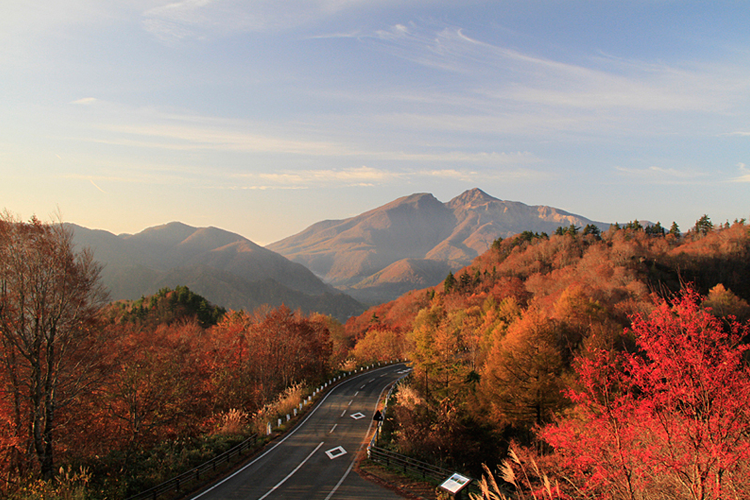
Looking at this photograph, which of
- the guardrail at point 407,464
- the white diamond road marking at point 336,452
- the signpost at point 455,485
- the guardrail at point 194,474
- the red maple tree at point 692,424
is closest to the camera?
the red maple tree at point 692,424

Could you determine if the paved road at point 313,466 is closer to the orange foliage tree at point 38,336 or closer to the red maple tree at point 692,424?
the orange foliage tree at point 38,336

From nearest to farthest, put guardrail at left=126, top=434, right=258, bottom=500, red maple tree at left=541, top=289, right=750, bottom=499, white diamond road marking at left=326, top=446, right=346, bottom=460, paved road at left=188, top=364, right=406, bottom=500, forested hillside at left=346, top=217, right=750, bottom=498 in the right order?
red maple tree at left=541, top=289, right=750, bottom=499, forested hillside at left=346, top=217, right=750, bottom=498, guardrail at left=126, top=434, right=258, bottom=500, paved road at left=188, top=364, right=406, bottom=500, white diamond road marking at left=326, top=446, right=346, bottom=460

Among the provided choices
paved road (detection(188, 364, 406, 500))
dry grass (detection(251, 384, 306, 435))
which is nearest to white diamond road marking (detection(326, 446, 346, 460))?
paved road (detection(188, 364, 406, 500))

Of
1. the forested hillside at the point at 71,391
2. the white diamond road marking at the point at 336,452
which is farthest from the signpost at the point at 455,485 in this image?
the forested hillside at the point at 71,391

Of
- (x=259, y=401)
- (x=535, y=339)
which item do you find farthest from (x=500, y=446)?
(x=259, y=401)

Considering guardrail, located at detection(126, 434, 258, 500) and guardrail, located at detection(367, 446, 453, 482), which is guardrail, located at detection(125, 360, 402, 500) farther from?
guardrail, located at detection(367, 446, 453, 482)

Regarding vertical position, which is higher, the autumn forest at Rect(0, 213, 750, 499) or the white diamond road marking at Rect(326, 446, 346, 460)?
the autumn forest at Rect(0, 213, 750, 499)

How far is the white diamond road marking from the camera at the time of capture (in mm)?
22906

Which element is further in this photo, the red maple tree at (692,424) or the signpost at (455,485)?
the signpost at (455,485)

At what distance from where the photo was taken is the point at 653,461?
1026 centimetres

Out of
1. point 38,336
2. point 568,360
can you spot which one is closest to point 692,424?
point 38,336

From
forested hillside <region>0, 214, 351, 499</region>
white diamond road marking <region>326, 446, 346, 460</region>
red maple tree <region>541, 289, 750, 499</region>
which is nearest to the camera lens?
red maple tree <region>541, 289, 750, 499</region>

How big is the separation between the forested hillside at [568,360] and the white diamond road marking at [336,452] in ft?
11.4

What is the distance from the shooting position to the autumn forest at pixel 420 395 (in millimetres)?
9680
